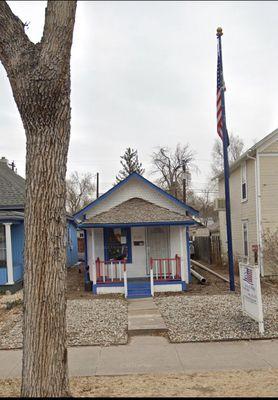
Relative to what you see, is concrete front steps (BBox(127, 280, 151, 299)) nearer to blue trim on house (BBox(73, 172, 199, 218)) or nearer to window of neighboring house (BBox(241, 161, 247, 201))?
blue trim on house (BBox(73, 172, 199, 218))

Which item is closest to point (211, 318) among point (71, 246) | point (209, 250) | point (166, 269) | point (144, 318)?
point (144, 318)

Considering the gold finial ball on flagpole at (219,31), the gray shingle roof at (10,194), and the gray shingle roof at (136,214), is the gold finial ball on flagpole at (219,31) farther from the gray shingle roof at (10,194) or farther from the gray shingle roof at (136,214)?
the gray shingle roof at (10,194)

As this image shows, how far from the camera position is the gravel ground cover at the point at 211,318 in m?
8.14

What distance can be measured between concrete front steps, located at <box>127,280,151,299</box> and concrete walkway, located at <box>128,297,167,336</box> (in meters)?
0.63

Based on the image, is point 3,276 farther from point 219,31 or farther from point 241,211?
point 241,211

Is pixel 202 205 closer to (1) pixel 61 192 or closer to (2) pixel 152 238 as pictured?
(2) pixel 152 238

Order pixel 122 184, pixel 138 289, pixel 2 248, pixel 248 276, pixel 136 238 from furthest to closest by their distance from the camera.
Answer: pixel 2 248 → pixel 122 184 → pixel 136 238 → pixel 138 289 → pixel 248 276

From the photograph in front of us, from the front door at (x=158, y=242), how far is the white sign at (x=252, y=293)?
6.40 m

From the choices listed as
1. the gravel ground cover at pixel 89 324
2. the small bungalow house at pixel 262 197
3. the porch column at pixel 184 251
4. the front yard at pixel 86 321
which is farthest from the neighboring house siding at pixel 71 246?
the gravel ground cover at pixel 89 324

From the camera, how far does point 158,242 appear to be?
51.2 ft

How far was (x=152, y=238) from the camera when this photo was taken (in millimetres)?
15625

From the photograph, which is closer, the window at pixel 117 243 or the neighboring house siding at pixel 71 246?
the window at pixel 117 243

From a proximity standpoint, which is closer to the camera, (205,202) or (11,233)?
(11,233)

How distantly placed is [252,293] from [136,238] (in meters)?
7.43
